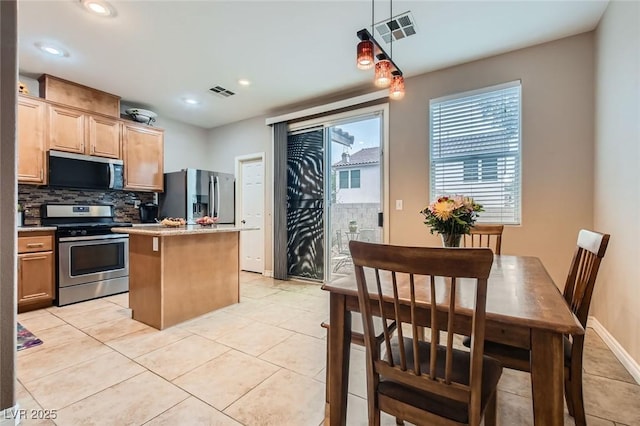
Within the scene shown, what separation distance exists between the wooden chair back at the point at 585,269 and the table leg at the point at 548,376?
25.9 inches

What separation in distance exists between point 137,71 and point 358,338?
12.9 ft

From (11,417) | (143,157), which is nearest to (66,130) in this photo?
(143,157)

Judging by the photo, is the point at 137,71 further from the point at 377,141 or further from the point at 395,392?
the point at 395,392

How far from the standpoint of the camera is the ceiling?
2.46m

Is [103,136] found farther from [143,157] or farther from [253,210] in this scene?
[253,210]

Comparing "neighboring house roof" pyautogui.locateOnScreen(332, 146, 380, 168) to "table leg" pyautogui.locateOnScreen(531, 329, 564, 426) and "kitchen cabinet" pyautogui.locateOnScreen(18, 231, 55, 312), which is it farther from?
"kitchen cabinet" pyautogui.locateOnScreen(18, 231, 55, 312)

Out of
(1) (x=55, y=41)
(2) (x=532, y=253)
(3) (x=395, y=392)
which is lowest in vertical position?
(3) (x=395, y=392)

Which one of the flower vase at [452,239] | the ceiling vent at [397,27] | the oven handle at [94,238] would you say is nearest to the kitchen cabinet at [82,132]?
the oven handle at [94,238]

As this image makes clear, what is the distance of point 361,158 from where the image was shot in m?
4.21

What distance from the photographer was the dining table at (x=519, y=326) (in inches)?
35.9

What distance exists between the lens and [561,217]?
2.88 meters

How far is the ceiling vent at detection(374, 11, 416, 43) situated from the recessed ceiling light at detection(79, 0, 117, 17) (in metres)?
2.26

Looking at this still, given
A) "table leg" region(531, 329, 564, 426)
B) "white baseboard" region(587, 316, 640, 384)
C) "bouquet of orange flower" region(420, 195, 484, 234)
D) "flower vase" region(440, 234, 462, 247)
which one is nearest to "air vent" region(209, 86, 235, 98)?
"bouquet of orange flower" region(420, 195, 484, 234)

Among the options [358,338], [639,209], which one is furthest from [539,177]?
[358,338]
